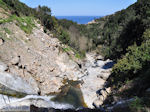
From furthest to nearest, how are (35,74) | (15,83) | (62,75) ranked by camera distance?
(62,75)
(35,74)
(15,83)

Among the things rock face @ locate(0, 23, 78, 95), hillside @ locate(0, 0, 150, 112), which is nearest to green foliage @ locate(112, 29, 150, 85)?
hillside @ locate(0, 0, 150, 112)

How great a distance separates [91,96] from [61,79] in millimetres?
6291

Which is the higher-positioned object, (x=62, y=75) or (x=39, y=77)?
(x=62, y=75)

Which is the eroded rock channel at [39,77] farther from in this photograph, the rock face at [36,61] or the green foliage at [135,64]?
the green foliage at [135,64]

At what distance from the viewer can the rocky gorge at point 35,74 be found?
13.2 m

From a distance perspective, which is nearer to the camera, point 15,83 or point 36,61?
point 15,83

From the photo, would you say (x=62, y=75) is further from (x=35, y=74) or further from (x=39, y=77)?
(x=35, y=74)

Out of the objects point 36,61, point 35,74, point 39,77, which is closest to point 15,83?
point 35,74

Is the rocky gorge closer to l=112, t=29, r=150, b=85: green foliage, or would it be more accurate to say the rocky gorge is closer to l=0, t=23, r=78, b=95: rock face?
l=0, t=23, r=78, b=95: rock face

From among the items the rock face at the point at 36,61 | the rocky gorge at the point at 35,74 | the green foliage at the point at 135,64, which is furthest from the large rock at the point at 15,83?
the green foliage at the point at 135,64

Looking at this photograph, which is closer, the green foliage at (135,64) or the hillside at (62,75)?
the hillside at (62,75)

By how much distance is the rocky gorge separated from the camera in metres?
13.2

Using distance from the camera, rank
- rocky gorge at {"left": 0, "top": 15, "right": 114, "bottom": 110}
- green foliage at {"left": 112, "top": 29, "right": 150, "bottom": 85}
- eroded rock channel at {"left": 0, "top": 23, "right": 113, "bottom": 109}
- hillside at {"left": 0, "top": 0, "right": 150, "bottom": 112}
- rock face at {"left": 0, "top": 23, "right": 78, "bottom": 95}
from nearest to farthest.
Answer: hillside at {"left": 0, "top": 0, "right": 150, "bottom": 112} → rocky gorge at {"left": 0, "top": 15, "right": 114, "bottom": 110} → eroded rock channel at {"left": 0, "top": 23, "right": 113, "bottom": 109} → green foliage at {"left": 112, "top": 29, "right": 150, "bottom": 85} → rock face at {"left": 0, "top": 23, "right": 78, "bottom": 95}

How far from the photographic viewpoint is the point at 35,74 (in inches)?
770
